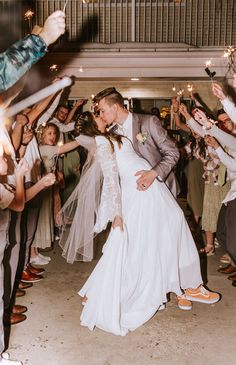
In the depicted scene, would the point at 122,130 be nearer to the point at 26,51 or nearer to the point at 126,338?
the point at 126,338

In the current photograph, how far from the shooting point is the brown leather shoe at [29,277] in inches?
231

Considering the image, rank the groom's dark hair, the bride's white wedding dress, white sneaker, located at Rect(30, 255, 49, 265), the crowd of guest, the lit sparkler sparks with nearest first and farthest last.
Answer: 1. the bride's white wedding dress
2. the groom's dark hair
3. the crowd of guest
4. white sneaker, located at Rect(30, 255, 49, 265)
5. the lit sparkler sparks

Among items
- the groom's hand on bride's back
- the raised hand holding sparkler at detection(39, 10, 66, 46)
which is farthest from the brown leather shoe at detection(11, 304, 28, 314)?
the raised hand holding sparkler at detection(39, 10, 66, 46)

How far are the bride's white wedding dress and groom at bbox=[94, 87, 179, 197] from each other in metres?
0.13

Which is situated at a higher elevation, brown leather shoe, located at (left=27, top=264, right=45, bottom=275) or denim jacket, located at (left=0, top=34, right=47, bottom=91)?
denim jacket, located at (left=0, top=34, right=47, bottom=91)

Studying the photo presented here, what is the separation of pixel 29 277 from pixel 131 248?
193 centimetres

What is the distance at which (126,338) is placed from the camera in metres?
4.27

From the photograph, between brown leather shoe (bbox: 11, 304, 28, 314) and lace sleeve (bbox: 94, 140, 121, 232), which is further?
brown leather shoe (bbox: 11, 304, 28, 314)

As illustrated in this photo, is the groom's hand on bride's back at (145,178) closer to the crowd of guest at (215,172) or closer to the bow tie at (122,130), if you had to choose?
the bow tie at (122,130)

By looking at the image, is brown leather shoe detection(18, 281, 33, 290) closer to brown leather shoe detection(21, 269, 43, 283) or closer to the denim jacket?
brown leather shoe detection(21, 269, 43, 283)

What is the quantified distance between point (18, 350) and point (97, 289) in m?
0.92

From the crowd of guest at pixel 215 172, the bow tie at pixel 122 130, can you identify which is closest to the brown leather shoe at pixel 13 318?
the bow tie at pixel 122 130

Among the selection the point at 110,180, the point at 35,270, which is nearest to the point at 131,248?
the point at 110,180

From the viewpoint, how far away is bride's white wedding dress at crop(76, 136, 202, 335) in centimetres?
442
